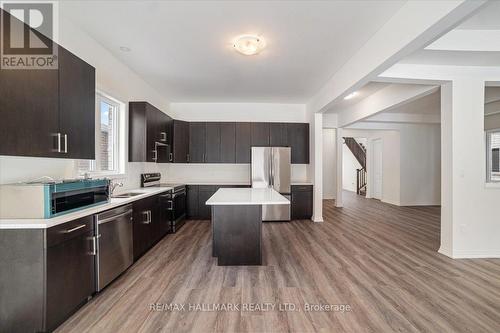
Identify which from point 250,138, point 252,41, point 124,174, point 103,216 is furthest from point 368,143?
point 103,216

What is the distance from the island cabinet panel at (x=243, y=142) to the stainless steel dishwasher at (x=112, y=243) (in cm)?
318

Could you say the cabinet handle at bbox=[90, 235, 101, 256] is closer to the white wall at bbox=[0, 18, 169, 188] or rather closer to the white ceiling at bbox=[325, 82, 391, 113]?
the white wall at bbox=[0, 18, 169, 188]

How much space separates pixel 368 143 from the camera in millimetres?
9367

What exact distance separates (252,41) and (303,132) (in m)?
3.32

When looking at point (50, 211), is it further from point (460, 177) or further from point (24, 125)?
point (460, 177)

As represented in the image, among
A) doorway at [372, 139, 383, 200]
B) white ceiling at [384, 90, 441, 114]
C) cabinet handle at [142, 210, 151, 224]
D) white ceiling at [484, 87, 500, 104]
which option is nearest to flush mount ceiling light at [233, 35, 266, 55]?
cabinet handle at [142, 210, 151, 224]

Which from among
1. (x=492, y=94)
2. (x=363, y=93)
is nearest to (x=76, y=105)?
(x=363, y=93)

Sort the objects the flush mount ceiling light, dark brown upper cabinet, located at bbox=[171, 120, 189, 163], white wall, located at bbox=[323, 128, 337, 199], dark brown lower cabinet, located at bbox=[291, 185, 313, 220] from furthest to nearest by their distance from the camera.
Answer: white wall, located at bbox=[323, 128, 337, 199]
dark brown lower cabinet, located at bbox=[291, 185, 313, 220]
dark brown upper cabinet, located at bbox=[171, 120, 189, 163]
the flush mount ceiling light

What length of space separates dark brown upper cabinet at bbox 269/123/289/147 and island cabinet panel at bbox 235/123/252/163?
1.79 ft

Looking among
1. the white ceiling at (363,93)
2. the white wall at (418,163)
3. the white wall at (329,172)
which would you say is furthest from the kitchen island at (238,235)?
the white wall at (329,172)

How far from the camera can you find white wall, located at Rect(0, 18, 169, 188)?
2.01 m

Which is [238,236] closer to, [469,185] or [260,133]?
[260,133]

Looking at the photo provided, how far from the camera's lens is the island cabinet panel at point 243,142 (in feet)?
18.6

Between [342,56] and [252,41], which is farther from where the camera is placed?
[342,56]
